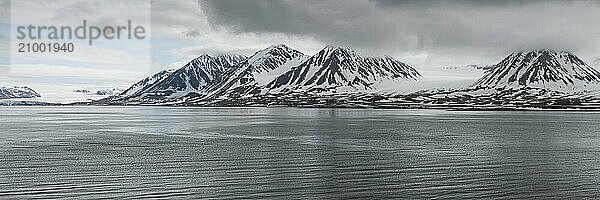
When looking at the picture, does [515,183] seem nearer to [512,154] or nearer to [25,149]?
[512,154]

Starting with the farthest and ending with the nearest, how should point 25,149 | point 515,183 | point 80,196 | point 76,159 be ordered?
point 25,149, point 76,159, point 515,183, point 80,196

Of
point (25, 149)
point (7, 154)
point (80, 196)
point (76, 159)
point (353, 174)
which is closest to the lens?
point (80, 196)

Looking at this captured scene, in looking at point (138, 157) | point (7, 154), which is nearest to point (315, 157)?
point (138, 157)

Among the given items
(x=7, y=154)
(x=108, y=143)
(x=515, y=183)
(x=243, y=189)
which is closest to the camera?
(x=243, y=189)

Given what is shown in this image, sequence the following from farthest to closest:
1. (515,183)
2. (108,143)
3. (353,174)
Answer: (108,143) < (353,174) < (515,183)

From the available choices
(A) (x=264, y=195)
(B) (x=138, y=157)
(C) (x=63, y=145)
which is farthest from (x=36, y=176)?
(C) (x=63, y=145)

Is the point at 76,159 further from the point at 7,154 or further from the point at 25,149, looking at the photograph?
the point at 25,149

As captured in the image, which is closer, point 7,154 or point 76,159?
point 76,159

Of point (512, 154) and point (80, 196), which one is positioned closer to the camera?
point (80, 196)
